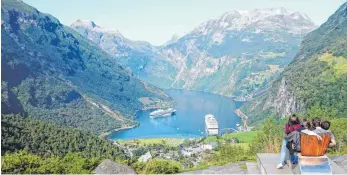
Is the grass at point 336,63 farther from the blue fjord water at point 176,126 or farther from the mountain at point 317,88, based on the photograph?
A: the blue fjord water at point 176,126

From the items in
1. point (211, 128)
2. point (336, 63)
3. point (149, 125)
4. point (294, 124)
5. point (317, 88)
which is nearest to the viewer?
point (294, 124)

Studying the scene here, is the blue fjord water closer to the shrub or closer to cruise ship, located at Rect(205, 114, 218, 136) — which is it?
cruise ship, located at Rect(205, 114, 218, 136)

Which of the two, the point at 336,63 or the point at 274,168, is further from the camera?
the point at 336,63

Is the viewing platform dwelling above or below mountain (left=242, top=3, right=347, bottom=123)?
below

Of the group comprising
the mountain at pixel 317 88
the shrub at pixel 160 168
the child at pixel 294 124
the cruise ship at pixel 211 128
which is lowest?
the cruise ship at pixel 211 128

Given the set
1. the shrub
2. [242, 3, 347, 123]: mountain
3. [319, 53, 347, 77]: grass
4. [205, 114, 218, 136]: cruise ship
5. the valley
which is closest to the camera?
the shrub

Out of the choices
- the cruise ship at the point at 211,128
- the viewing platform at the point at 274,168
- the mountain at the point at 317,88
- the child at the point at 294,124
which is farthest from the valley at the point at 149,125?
the child at the point at 294,124

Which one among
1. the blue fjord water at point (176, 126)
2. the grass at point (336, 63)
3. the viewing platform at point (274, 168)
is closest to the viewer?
the viewing platform at point (274, 168)

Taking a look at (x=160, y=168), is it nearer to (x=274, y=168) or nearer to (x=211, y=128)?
(x=274, y=168)

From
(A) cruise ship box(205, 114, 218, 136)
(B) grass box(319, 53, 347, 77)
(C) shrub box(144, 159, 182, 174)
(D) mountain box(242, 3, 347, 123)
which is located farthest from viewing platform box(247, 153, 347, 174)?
(A) cruise ship box(205, 114, 218, 136)

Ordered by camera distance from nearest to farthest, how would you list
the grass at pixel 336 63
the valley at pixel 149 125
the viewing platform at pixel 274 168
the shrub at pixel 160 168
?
the viewing platform at pixel 274 168
the shrub at pixel 160 168
the valley at pixel 149 125
the grass at pixel 336 63

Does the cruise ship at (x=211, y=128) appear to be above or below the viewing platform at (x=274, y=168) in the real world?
below

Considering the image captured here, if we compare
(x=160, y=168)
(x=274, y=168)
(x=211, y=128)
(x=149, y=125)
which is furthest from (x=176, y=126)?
(x=274, y=168)
